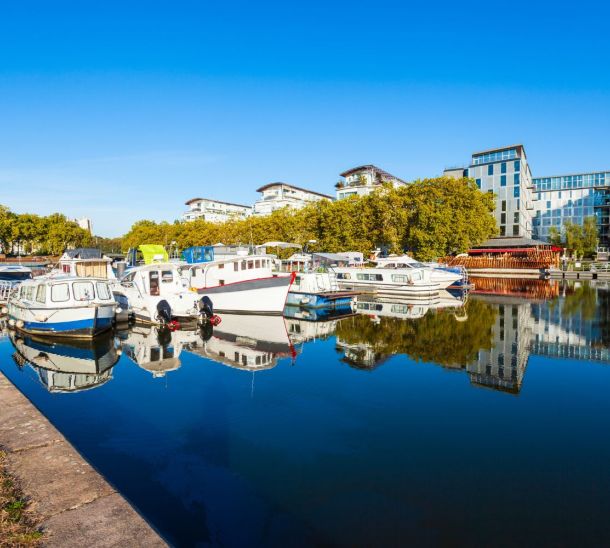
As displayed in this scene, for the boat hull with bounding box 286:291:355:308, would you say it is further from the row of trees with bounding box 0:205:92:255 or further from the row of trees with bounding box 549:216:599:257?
the row of trees with bounding box 0:205:92:255

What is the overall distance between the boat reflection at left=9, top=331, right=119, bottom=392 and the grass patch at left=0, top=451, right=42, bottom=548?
7.99 meters

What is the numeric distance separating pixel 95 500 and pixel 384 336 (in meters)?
17.9

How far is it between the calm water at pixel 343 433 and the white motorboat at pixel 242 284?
7591mm

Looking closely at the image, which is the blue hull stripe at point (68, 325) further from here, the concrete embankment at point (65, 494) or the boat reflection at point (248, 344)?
the concrete embankment at point (65, 494)

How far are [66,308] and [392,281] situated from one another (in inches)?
1191

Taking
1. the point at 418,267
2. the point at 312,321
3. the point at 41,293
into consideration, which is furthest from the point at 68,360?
the point at 418,267

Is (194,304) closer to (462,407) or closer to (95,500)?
(462,407)

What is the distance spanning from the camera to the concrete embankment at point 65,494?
5422 mm

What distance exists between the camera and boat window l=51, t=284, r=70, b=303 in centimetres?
2075

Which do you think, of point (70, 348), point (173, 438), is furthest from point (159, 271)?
point (173, 438)

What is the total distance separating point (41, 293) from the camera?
70.4 feet

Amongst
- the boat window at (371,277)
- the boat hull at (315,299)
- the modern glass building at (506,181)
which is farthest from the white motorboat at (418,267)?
the modern glass building at (506,181)

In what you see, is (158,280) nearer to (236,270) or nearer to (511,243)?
(236,270)

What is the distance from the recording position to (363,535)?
671 centimetres
